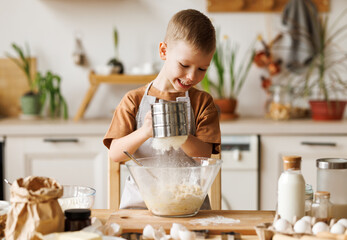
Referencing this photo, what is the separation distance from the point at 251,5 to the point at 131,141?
2.10m

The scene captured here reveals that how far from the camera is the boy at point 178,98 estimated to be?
4.21 ft

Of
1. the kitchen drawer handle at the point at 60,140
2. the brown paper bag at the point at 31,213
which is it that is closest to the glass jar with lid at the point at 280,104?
the kitchen drawer handle at the point at 60,140

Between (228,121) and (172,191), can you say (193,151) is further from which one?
(228,121)

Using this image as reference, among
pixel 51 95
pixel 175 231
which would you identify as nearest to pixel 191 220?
pixel 175 231

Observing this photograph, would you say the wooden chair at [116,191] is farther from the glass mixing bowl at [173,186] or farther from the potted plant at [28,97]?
the potted plant at [28,97]

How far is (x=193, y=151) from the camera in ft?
4.57

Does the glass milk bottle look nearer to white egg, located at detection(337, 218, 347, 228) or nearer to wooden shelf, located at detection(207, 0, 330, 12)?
white egg, located at detection(337, 218, 347, 228)

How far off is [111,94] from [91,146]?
1.97 feet

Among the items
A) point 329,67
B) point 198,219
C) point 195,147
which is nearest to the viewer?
point 198,219

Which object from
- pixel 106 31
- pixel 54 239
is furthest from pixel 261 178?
pixel 54 239

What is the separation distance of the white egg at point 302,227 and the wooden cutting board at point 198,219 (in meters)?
0.13

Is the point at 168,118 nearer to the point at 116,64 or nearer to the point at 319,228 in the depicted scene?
the point at 319,228

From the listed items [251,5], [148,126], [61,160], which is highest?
[251,5]

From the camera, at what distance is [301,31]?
3.14 meters
